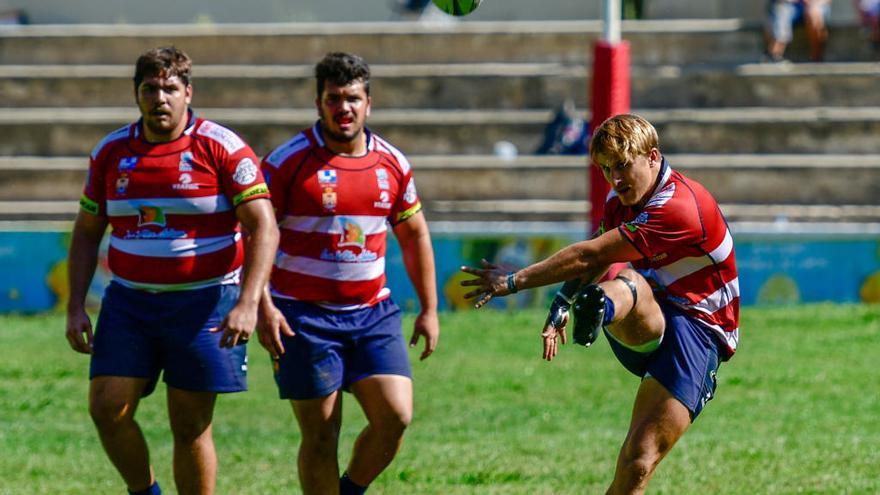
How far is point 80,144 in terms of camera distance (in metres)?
20.9

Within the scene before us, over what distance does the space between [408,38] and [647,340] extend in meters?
16.0

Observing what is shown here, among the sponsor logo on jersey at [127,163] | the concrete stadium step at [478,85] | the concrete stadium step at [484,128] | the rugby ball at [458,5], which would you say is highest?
the rugby ball at [458,5]

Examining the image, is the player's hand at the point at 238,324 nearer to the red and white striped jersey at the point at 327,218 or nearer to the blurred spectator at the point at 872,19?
the red and white striped jersey at the point at 327,218

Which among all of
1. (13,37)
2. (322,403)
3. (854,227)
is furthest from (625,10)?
(322,403)

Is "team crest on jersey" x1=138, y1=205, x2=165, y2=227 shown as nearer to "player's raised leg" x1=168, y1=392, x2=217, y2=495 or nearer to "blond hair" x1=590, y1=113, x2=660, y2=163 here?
"player's raised leg" x1=168, y1=392, x2=217, y2=495

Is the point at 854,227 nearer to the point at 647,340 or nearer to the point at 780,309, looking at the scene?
the point at 780,309

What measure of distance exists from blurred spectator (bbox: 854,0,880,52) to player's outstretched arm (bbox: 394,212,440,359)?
14.9m

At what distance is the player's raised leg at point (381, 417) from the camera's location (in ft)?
22.8

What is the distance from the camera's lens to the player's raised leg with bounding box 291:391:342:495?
692 cm

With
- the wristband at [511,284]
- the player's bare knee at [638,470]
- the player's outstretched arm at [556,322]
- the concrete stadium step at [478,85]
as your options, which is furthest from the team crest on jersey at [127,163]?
the concrete stadium step at [478,85]

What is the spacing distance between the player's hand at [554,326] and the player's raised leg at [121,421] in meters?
1.89

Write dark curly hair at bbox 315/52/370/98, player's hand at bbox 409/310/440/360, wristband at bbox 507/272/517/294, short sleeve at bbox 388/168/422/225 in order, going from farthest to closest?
player's hand at bbox 409/310/440/360, short sleeve at bbox 388/168/422/225, dark curly hair at bbox 315/52/370/98, wristband at bbox 507/272/517/294

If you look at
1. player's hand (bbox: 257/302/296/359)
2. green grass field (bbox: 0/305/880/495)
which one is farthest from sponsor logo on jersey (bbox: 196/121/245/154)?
green grass field (bbox: 0/305/880/495)

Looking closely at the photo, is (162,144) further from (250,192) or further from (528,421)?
(528,421)
